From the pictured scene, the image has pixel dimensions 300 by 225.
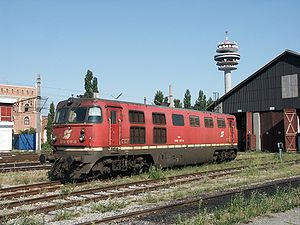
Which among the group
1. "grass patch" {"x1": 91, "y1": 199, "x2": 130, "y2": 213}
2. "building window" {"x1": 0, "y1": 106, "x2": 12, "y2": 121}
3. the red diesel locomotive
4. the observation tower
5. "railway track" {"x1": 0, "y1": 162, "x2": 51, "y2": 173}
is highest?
the observation tower

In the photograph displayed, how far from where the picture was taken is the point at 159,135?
1862cm

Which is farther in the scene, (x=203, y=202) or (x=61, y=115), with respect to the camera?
(x=61, y=115)

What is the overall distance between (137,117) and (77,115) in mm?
2840

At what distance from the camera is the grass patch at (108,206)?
10.4 metres

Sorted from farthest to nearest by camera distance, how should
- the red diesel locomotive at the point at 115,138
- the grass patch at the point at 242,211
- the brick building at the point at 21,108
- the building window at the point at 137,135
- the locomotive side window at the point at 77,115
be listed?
the brick building at the point at 21,108, the building window at the point at 137,135, the locomotive side window at the point at 77,115, the red diesel locomotive at the point at 115,138, the grass patch at the point at 242,211

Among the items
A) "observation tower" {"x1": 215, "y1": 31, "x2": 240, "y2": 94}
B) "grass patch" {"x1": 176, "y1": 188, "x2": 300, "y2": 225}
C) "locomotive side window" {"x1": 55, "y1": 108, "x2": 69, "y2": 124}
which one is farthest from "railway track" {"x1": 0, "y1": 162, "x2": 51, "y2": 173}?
"observation tower" {"x1": 215, "y1": 31, "x2": 240, "y2": 94}

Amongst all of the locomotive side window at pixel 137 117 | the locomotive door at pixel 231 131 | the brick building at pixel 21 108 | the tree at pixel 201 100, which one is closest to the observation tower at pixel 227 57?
the tree at pixel 201 100

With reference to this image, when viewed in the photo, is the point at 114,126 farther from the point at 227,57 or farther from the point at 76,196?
the point at 227,57

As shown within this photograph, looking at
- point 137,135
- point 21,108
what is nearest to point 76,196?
point 137,135

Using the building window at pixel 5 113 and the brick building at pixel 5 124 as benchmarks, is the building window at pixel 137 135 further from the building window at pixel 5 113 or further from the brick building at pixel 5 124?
the building window at pixel 5 113

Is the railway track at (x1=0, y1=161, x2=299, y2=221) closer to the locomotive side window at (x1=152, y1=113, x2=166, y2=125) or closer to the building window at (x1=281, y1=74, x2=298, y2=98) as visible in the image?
the locomotive side window at (x1=152, y1=113, x2=166, y2=125)

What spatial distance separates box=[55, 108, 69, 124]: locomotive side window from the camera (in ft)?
53.5

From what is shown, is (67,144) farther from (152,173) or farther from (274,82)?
(274,82)

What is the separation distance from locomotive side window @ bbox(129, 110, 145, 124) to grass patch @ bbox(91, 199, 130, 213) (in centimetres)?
604
